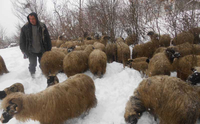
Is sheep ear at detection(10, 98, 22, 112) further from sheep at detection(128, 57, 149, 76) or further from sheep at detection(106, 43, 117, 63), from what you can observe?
sheep at detection(106, 43, 117, 63)

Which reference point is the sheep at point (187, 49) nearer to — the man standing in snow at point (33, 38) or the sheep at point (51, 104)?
the sheep at point (51, 104)

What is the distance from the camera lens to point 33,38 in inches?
198

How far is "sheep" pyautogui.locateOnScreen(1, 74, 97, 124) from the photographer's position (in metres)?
2.37

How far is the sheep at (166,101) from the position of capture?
6.64ft

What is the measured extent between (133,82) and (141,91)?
64.0 inches

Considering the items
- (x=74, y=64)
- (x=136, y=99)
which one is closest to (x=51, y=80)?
(x=74, y=64)

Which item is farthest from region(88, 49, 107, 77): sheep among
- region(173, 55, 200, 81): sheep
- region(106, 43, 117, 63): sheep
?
region(173, 55, 200, 81): sheep

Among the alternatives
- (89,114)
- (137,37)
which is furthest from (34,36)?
(137,37)

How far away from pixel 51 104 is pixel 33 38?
3488 mm

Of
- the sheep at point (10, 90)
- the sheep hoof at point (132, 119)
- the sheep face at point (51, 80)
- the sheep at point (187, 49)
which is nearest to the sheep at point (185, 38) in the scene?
the sheep at point (187, 49)

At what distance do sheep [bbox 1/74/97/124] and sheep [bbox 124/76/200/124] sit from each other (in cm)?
108

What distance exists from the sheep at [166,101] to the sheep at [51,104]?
1.08 meters

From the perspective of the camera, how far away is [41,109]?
251 cm

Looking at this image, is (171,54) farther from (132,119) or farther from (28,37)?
(28,37)
